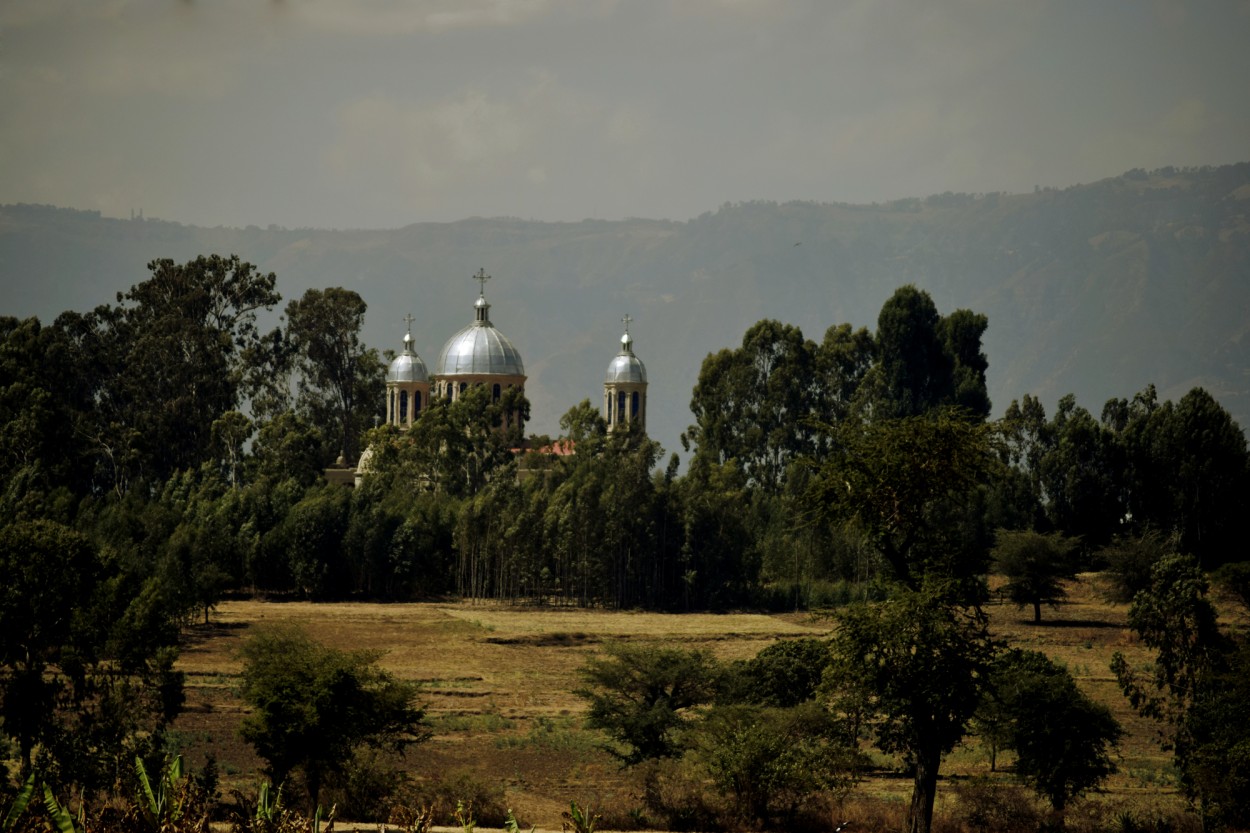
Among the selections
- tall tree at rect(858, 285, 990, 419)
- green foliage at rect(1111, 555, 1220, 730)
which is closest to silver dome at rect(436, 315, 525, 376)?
tall tree at rect(858, 285, 990, 419)

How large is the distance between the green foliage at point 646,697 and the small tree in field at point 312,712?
235 inches

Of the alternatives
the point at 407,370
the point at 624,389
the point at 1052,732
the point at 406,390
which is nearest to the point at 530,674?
the point at 1052,732

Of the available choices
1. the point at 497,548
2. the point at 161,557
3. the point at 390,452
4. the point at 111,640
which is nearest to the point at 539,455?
the point at 390,452

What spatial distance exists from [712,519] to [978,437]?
137ft

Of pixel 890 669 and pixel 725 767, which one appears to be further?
pixel 725 767

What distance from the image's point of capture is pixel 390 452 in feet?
260

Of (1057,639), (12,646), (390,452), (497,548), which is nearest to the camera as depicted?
(12,646)

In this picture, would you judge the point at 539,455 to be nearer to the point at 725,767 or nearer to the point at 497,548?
the point at 497,548

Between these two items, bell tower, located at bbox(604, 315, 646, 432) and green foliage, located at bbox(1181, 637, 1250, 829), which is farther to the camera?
bell tower, located at bbox(604, 315, 646, 432)

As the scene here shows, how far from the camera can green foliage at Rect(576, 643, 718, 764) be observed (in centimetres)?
2998

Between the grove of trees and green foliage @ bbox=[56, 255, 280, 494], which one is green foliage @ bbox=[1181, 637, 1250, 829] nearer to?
the grove of trees

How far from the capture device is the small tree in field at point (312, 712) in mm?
24484

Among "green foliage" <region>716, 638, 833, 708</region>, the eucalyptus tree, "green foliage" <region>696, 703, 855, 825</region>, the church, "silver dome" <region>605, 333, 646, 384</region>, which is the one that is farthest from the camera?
"silver dome" <region>605, 333, 646, 384</region>

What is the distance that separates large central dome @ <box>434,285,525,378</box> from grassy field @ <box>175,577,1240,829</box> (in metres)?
34.7
